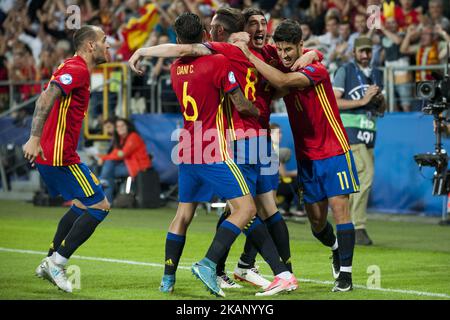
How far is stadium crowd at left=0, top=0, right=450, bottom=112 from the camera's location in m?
17.4

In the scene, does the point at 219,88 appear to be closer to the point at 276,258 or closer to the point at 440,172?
the point at 276,258

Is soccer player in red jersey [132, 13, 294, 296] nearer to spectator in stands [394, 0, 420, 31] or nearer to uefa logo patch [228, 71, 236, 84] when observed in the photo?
uefa logo patch [228, 71, 236, 84]

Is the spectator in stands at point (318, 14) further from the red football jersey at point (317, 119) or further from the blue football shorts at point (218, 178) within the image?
the blue football shorts at point (218, 178)

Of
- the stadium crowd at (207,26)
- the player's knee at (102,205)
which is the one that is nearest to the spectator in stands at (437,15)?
the stadium crowd at (207,26)

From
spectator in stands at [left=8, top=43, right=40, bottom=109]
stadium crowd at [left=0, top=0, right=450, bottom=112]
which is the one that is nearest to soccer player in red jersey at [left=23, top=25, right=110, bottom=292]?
stadium crowd at [left=0, top=0, right=450, bottom=112]

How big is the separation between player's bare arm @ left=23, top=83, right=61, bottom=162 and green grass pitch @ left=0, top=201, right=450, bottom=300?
123 centimetres

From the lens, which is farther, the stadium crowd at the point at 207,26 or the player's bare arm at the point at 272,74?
the stadium crowd at the point at 207,26

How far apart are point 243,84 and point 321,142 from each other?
872 millimetres

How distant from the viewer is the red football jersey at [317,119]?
9.02m

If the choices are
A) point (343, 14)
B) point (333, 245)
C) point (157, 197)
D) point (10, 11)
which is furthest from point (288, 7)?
point (333, 245)

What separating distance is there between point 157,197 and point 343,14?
4.89 m

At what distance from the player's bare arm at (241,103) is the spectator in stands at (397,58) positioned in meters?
9.13

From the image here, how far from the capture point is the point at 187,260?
11.5 meters

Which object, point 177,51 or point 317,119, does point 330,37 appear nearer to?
point 317,119
